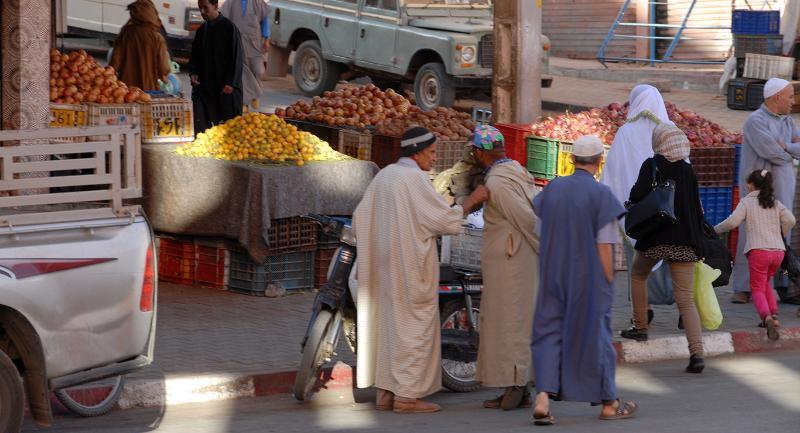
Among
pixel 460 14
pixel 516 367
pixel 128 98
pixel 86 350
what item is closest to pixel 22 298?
pixel 86 350

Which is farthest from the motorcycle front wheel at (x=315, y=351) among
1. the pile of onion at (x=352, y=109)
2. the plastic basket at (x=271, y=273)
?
the pile of onion at (x=352, y=109)

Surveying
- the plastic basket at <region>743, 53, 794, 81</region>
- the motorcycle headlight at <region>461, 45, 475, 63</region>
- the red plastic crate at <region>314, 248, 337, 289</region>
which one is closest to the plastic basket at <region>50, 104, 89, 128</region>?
the red plastic crate at <region>314, 248, 337, 289</region>

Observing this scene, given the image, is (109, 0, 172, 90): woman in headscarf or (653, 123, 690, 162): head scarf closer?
(653, 123, 690, 162): head scarf

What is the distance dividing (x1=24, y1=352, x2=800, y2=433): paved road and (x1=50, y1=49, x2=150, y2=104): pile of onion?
488 centimetres

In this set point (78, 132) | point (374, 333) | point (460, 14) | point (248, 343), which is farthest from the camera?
point (460, 14)

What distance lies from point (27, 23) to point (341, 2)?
13.7 m

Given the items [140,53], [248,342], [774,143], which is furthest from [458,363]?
[140,53]

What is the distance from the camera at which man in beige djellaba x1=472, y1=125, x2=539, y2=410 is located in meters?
7.84

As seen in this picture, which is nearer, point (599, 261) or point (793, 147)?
point (599, 261)

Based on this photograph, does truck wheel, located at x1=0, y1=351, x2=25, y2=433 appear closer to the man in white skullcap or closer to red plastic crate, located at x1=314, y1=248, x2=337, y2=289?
red plastic crate, located at x1=314, y1=248, x2=337, y2=289

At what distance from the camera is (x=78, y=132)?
6977mm

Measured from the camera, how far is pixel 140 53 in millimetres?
14188

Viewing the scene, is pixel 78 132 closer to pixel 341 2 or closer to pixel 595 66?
pixel 341 2

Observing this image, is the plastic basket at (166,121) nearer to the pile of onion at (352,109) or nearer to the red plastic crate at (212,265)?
the red plastic crate at (212,265)
